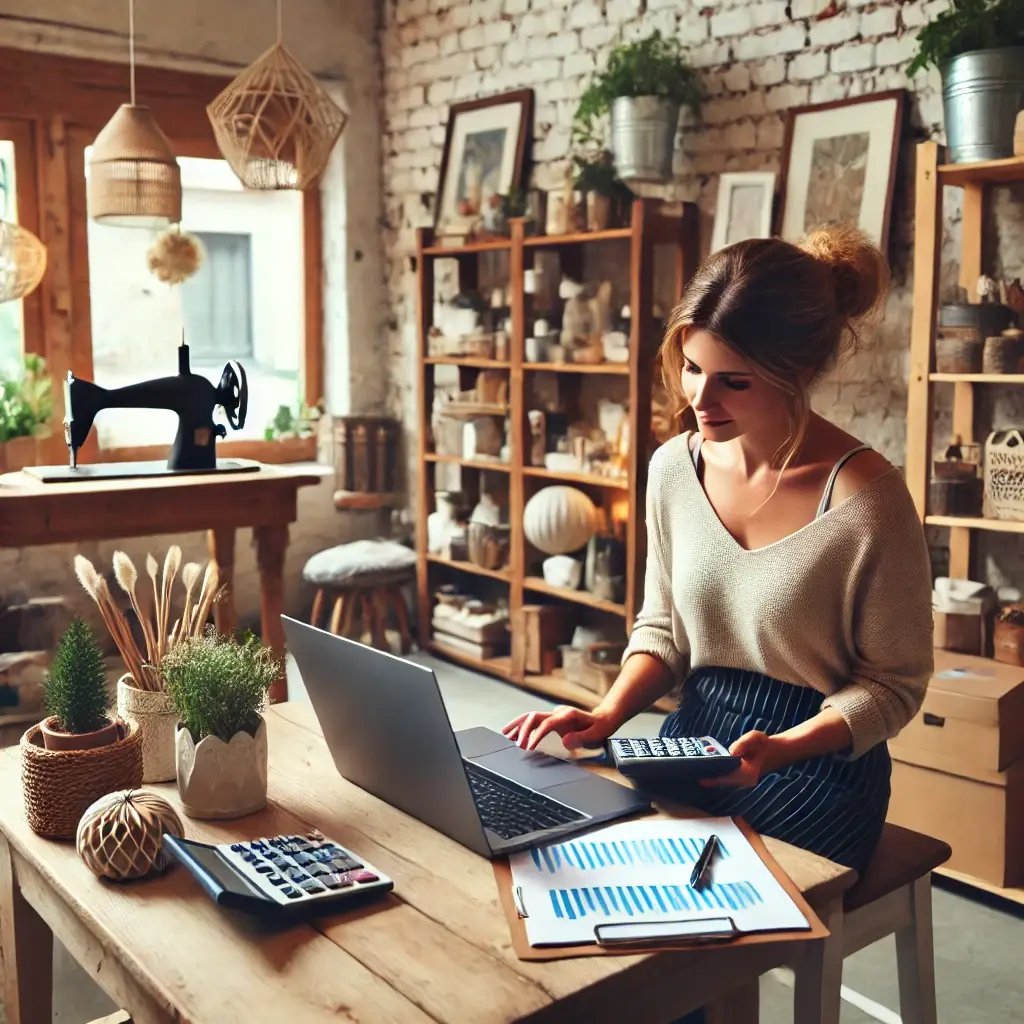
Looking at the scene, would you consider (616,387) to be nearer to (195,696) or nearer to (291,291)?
(291,291)

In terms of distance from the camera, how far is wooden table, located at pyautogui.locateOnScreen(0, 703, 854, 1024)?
3.75 feet

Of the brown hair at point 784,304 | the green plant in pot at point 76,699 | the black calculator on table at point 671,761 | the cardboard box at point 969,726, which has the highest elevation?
the brown hair at point 784,304

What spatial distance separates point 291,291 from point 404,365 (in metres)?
0.68

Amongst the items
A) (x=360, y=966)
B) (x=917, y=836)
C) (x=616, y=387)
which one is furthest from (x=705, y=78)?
(x=360, y=966)

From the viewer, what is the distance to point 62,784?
1.53 metres

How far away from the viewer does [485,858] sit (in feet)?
4.75

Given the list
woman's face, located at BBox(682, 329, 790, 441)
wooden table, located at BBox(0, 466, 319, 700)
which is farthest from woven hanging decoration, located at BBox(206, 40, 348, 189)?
woman's face, located at BBox(682, 329, 790, 441)

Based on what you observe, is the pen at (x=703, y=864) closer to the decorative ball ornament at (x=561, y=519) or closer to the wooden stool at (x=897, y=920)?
the wooden stool at (x=897, y=920)

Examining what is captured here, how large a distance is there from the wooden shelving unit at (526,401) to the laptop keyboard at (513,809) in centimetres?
265

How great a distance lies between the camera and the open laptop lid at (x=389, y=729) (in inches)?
55.2

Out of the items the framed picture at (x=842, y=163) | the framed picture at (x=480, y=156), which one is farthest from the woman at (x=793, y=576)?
the framed picture at (x=480, y=156)

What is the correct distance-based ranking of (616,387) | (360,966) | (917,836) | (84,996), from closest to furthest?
1. (360,966)
2. (917,836)
3. (84,996)
4. (616,387)

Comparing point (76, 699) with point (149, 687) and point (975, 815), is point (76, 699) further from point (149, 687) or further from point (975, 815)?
point (975, 815)

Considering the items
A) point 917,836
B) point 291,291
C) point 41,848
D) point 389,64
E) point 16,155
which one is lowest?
point 917,836
